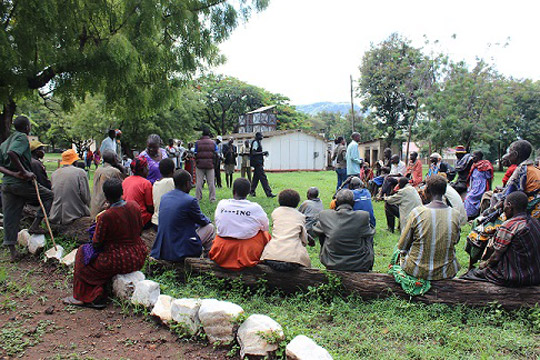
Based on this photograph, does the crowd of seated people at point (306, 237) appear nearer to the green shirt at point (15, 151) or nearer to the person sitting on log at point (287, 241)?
the person sitting on log at point (287, 241)

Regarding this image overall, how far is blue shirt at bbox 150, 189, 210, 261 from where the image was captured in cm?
457

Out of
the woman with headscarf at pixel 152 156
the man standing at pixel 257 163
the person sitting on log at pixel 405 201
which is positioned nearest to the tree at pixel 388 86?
the man standing at pixel 257 163

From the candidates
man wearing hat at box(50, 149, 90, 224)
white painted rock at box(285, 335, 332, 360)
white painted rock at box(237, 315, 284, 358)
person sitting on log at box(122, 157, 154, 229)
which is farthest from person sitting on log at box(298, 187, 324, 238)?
man wearing hat at box(50, 149, 90, 224)

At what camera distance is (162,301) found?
386 cm

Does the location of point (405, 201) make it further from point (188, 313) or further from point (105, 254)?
point (105, 254)

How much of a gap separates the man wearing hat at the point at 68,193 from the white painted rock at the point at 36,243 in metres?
0.37

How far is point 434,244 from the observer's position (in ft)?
12.8

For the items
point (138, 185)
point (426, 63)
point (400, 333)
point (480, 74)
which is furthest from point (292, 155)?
point (400, 333)

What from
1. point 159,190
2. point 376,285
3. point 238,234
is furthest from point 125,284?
point 376,285

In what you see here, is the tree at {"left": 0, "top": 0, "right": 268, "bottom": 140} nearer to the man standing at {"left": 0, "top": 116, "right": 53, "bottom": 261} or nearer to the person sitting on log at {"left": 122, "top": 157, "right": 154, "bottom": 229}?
the man standing at {"left": 0, "top": 116, "right": 53, "bottom": 261}

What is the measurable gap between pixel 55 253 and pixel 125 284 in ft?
6.42

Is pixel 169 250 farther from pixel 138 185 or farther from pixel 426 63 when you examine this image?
pixel 426 63

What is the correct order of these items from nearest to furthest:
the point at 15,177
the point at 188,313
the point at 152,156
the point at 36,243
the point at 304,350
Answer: the point at 304,350, the point at 188,313, the point at 15,177, the point at 36,243, the point at 152,156

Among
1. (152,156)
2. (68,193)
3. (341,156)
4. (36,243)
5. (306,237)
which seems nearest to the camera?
(306,237)
